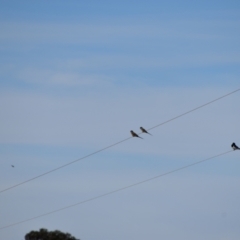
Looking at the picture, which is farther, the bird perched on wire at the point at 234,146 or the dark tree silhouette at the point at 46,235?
the dark tree silhouette at the point at 46,235

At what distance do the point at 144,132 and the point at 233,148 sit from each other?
10706 mm

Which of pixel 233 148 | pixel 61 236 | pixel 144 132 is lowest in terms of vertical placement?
pixel 233 148

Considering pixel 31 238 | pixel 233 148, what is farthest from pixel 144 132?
pixel 31 238

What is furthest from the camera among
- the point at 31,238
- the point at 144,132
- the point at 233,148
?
the point at 31,238

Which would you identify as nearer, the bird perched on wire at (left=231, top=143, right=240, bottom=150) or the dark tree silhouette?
the bird perched on wire at (left=231, top=143, right=240, bottom=150)

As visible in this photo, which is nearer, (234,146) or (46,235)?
(234,146)

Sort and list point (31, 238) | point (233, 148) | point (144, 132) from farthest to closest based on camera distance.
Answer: point (31, 238), point (144, 132), point (233, 148)

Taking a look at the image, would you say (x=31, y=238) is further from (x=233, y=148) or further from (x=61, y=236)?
(x=233, y=148)

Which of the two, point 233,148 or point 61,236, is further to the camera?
point 61,236

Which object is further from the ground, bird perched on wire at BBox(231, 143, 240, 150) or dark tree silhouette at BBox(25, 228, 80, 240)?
dark tree silhouette at BBox(25, 228, 80, 240)

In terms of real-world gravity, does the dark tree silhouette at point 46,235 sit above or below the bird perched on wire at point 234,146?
above

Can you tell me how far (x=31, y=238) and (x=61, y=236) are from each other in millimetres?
4158

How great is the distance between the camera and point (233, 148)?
40281 millimetres

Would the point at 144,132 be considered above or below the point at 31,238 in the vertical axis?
below
